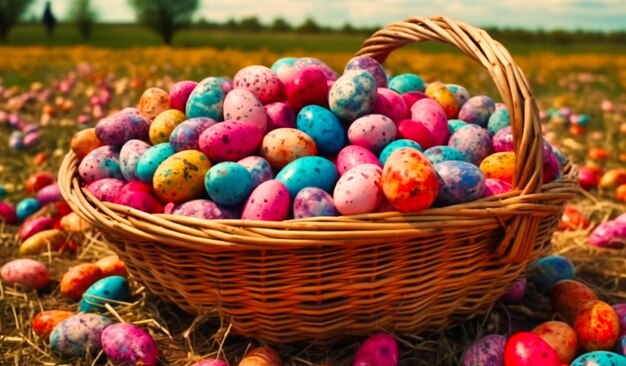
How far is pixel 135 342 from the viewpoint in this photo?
2145 millimetres

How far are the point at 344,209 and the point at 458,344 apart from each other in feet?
2.61

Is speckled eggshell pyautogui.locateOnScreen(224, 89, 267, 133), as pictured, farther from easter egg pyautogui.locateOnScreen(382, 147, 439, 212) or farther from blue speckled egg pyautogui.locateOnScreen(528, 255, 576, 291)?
blue speckled egg pyautogui.locateOnScreen(528, 255, 576, 291)

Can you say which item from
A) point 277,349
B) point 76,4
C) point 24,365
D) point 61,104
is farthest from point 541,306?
Result: point 76,4

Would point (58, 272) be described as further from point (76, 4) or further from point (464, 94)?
point (76, 4)

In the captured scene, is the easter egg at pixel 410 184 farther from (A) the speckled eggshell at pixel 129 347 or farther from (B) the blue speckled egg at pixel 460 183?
(A) the speckled eggshell at pixel 129 347

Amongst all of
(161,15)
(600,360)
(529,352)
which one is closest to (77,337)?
(529,352)

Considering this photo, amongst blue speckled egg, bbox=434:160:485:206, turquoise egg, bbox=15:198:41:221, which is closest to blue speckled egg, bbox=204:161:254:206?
blue speckled egg, bbox=434:160:485:206

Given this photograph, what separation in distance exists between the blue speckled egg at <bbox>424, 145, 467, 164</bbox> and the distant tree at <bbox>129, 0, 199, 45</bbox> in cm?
3686

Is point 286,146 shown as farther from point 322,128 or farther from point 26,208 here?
point 26,208

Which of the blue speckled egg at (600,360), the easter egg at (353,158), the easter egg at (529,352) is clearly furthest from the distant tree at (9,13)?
the blue speckled egg at (600,360)

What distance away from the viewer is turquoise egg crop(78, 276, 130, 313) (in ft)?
8.34

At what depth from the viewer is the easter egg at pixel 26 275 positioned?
2.87 meters

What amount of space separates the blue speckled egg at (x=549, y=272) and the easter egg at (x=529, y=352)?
848 millimetres

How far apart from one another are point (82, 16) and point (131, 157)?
41902mm
